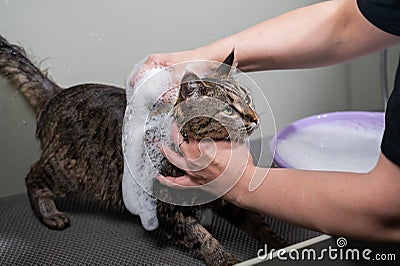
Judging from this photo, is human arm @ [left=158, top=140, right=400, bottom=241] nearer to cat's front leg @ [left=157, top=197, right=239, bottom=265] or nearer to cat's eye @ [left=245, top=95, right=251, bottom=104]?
cat's eye @ [left=245, top=95, right=251, bottom=104]

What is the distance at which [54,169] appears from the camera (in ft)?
Answer: 5.55

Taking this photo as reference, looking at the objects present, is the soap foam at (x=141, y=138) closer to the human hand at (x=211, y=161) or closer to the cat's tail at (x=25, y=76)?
the human hand at (x=211, y=161)

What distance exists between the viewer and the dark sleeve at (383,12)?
42.9 inches

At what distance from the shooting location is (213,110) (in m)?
1.22

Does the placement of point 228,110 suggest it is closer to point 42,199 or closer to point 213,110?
point 213,110

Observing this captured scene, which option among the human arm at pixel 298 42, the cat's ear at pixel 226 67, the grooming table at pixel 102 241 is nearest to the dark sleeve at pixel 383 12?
the human arm at pixel 298 42

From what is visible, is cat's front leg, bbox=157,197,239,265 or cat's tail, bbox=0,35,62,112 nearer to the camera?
cat's front leg, bbox=157,197,239,265

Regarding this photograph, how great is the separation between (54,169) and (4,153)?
21 centimetres

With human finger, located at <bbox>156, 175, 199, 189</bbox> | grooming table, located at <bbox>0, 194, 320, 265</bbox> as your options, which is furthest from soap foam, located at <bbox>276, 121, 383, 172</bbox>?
human finger, located at <bbox>156, 175, 199, 189</bbox>

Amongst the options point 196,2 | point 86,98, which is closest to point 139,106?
point 86,98

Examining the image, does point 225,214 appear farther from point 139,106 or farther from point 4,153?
point 4,153

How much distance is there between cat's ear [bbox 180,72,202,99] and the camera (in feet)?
3.97

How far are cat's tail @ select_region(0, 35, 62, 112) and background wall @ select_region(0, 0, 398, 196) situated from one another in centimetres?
2

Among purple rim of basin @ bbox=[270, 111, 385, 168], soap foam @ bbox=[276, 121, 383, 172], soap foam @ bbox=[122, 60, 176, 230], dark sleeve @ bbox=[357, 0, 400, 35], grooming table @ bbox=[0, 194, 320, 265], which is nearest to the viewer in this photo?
dark sleeve @ bbox=[357, 0, 400, 35]
